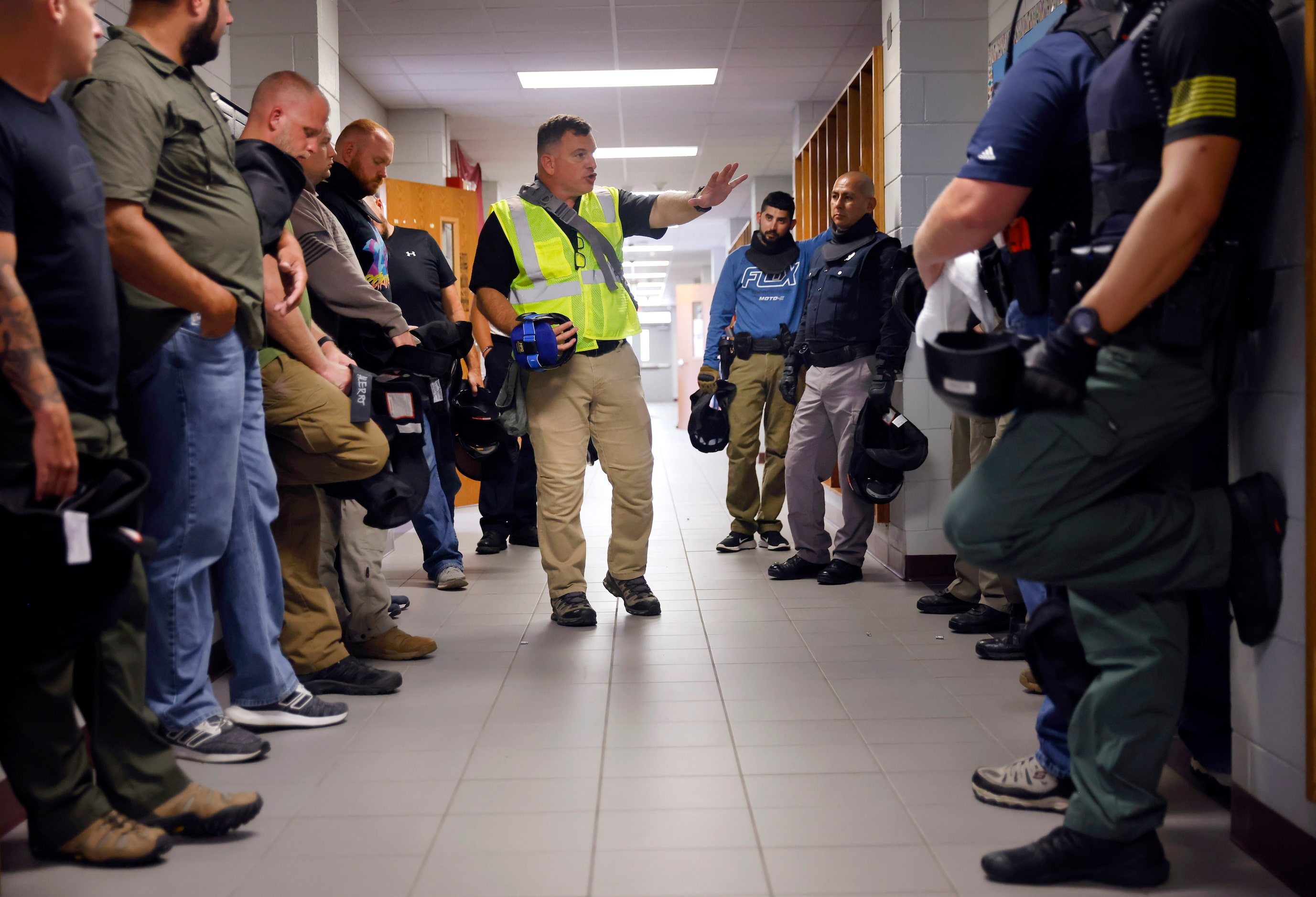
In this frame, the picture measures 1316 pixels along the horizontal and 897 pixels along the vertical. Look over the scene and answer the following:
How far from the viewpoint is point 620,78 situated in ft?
22.4

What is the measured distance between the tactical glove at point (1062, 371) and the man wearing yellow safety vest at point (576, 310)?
1.85 meters

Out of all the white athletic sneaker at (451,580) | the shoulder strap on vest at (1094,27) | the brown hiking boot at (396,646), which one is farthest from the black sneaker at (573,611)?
the shoulder strap on vest at (1094,27)

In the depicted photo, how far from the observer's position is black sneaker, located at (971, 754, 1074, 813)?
1.84 meters

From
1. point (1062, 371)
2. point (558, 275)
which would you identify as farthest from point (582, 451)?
point (1062, 371)

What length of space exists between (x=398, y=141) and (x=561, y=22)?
2.35m

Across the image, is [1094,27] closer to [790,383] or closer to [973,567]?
[973,567]

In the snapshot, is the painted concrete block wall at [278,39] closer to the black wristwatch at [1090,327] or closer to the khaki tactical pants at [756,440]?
the khaki tactical pants at [756,440]

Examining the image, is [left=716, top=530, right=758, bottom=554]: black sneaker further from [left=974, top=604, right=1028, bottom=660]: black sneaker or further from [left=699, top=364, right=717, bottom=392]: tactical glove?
[left=974, top=604, right=1028, bottom=660]: black sneaker

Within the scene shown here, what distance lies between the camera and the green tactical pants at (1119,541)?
1.49m

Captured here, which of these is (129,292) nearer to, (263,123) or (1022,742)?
(263,123)

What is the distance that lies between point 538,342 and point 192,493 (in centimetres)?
133

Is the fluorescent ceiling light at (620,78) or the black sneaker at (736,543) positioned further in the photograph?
the fluorescent ceiling light at (620,78)

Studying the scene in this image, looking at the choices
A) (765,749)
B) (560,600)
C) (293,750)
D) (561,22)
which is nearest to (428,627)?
(560,600)

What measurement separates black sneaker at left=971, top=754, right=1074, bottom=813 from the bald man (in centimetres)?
201
